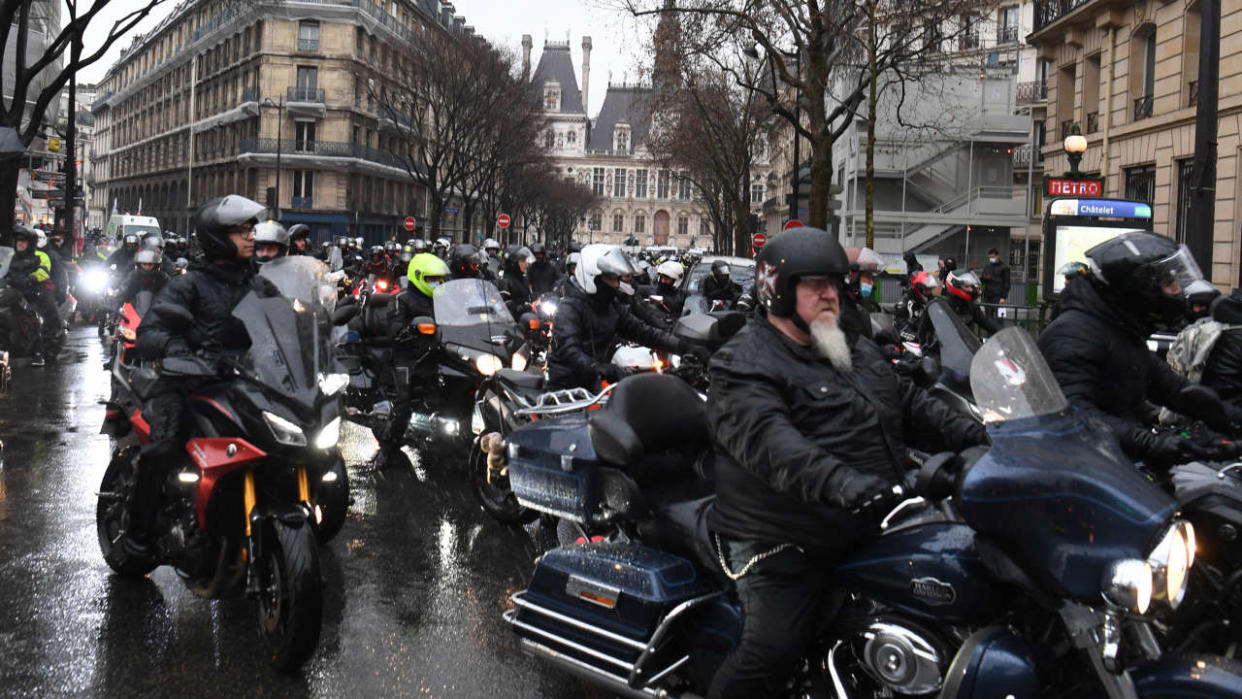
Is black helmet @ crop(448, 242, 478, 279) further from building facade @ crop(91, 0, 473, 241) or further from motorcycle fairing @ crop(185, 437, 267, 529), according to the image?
building facade @ crop(91, 0, 473, 241)

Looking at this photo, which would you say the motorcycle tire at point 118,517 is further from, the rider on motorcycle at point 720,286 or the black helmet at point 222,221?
the rider on motorcycle at point 720,286

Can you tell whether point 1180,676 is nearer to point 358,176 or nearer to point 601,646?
point 601,646

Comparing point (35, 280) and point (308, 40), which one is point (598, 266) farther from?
point (308, 40)

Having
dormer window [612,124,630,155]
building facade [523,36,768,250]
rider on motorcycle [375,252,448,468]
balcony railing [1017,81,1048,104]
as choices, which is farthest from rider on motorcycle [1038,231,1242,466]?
dormer window [612,124,630,155]

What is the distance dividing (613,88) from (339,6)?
300 ft

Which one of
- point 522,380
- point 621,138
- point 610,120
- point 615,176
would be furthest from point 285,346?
point 610,120

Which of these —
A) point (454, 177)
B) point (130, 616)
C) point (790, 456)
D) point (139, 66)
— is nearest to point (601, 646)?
point (790, 456)

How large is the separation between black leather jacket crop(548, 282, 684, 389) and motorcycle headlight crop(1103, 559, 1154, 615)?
4666 mm

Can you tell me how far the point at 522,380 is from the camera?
7023mm

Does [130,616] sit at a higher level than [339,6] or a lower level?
lower

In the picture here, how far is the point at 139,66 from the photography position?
93188mm

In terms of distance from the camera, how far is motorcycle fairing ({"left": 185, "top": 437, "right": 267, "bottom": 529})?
4.77 metres

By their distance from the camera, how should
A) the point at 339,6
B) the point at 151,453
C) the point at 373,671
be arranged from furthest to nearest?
the point at 339,6 → the point at 151,453 → the point at 373,671

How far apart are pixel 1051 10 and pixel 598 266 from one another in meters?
26.2
